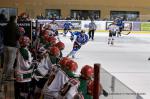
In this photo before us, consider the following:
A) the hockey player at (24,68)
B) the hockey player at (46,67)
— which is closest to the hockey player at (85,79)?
the hockey player at (46,67)

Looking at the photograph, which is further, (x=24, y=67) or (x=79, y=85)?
(x=24, y=67)

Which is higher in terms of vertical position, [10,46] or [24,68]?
[10,46]

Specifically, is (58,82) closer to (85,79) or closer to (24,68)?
(85,79)

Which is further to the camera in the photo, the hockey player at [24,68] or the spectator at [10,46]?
the spectator at [10,46]

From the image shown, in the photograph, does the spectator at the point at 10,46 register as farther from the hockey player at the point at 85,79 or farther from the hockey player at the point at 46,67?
the hockey player at the point at 85,79

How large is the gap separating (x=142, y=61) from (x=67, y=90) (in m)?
11.4

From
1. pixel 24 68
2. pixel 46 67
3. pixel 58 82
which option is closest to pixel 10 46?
pixel 24 68

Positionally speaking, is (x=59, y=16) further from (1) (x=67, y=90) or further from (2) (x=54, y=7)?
(1) (x=67, y=90)

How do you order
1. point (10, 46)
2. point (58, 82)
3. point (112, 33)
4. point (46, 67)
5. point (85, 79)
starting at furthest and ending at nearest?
point (112, 33) < point (10, 46) < point (46, 67) < point (58, 82) < point (85, 79)

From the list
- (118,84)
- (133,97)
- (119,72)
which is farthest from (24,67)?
(119,72)

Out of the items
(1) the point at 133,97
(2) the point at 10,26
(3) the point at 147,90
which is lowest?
(3) the point at 147,90

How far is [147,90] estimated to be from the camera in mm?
8984

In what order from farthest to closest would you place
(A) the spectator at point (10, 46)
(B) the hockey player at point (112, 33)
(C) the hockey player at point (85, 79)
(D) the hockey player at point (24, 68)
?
(B) the hockey player at point (112, 33) → (A) the spectator at point (10, 46) → (D) the hockey player at point (24, 68) → (C) the hockey player at point (85, 79)

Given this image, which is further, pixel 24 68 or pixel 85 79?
pixel 24 68
